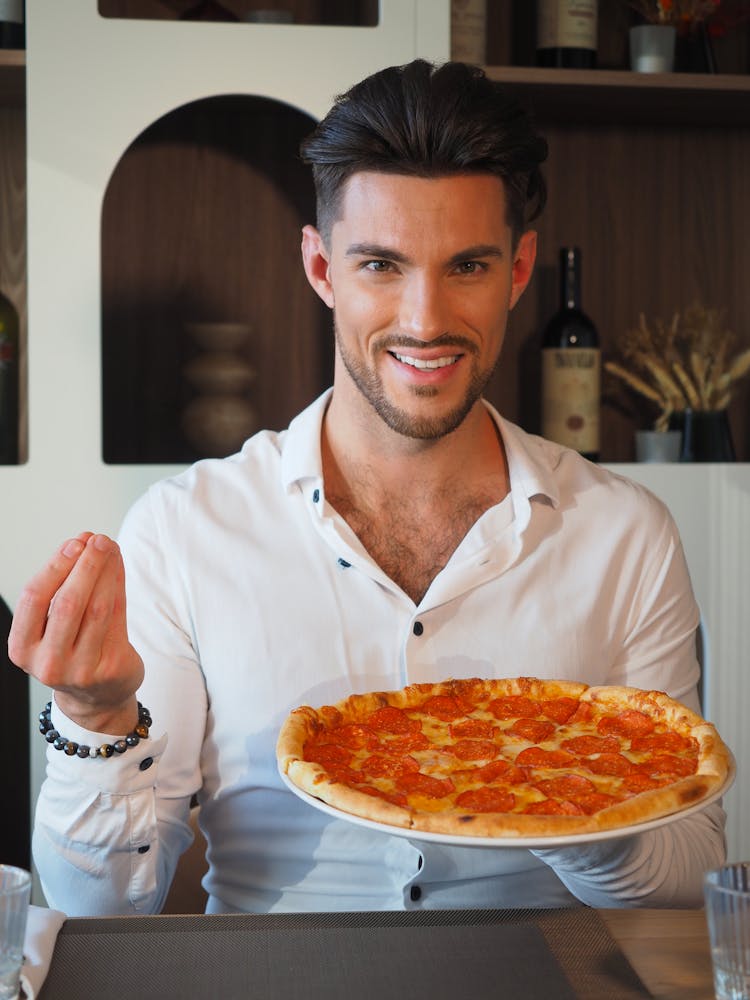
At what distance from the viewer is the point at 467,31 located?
2252mm

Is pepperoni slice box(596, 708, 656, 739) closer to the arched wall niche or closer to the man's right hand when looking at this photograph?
the man's right hand

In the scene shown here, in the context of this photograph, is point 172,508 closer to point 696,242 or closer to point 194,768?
point 194,768

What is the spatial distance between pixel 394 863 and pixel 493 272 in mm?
752

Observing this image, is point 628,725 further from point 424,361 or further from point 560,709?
point 424,361

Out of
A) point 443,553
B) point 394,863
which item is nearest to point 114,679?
point 394,863

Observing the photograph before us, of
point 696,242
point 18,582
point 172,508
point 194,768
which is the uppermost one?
point 696,242

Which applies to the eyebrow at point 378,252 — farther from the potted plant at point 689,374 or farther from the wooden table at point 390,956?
the potted plant at point 689,374

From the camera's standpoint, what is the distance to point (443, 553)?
1.70 m

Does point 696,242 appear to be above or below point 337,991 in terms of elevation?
above

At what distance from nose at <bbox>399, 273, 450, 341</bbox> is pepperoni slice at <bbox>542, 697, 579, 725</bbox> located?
0.48m

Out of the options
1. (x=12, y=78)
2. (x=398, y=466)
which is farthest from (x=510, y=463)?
(x=12, y=78)

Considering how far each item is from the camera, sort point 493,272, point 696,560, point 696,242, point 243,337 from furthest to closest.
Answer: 1. point 696,242
2. point 243,337
3. point 696,560
4. point 493,272

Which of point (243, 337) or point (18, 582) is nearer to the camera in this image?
point (18, 582)

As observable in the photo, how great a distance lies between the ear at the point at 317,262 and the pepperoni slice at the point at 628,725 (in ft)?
2.35
